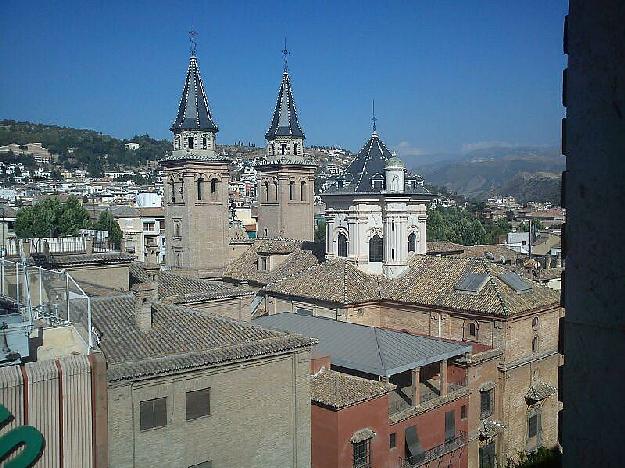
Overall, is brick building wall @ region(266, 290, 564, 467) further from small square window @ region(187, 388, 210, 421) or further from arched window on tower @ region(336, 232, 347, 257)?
small square window @ region(187, 388, 210, 421)

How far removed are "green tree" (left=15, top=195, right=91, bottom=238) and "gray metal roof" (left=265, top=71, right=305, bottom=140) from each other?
48.7 feet

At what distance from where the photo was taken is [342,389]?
47.3 feet

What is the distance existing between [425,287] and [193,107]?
57.8ft

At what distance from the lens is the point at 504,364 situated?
19.2 m

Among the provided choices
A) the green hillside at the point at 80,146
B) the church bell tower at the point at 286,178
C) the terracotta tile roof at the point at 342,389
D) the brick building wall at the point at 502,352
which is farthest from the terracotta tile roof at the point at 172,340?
the green hillside at the point at 80,146

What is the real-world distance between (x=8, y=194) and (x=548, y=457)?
202 ft

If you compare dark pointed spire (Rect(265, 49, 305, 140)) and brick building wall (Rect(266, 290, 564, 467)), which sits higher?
dark pointed spire (Rect(265, 49, 305, 140))

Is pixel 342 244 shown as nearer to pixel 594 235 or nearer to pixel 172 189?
pixel 172 189

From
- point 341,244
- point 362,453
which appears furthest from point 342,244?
point 362,453

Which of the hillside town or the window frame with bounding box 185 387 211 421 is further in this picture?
the window frame with bounding box 185 387 211 421

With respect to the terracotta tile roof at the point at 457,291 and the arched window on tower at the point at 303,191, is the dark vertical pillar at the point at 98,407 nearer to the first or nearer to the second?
the terracotta tile roof at the point at 457,291

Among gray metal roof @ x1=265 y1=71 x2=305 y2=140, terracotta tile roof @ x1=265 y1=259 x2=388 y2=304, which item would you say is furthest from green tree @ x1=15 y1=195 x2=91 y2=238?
terracotta tile roof @ x1=265 y1=259 x2=388 y2=304

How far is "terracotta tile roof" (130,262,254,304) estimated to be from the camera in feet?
60.5

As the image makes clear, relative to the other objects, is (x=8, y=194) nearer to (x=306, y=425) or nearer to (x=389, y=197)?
(x=389, y=197)
